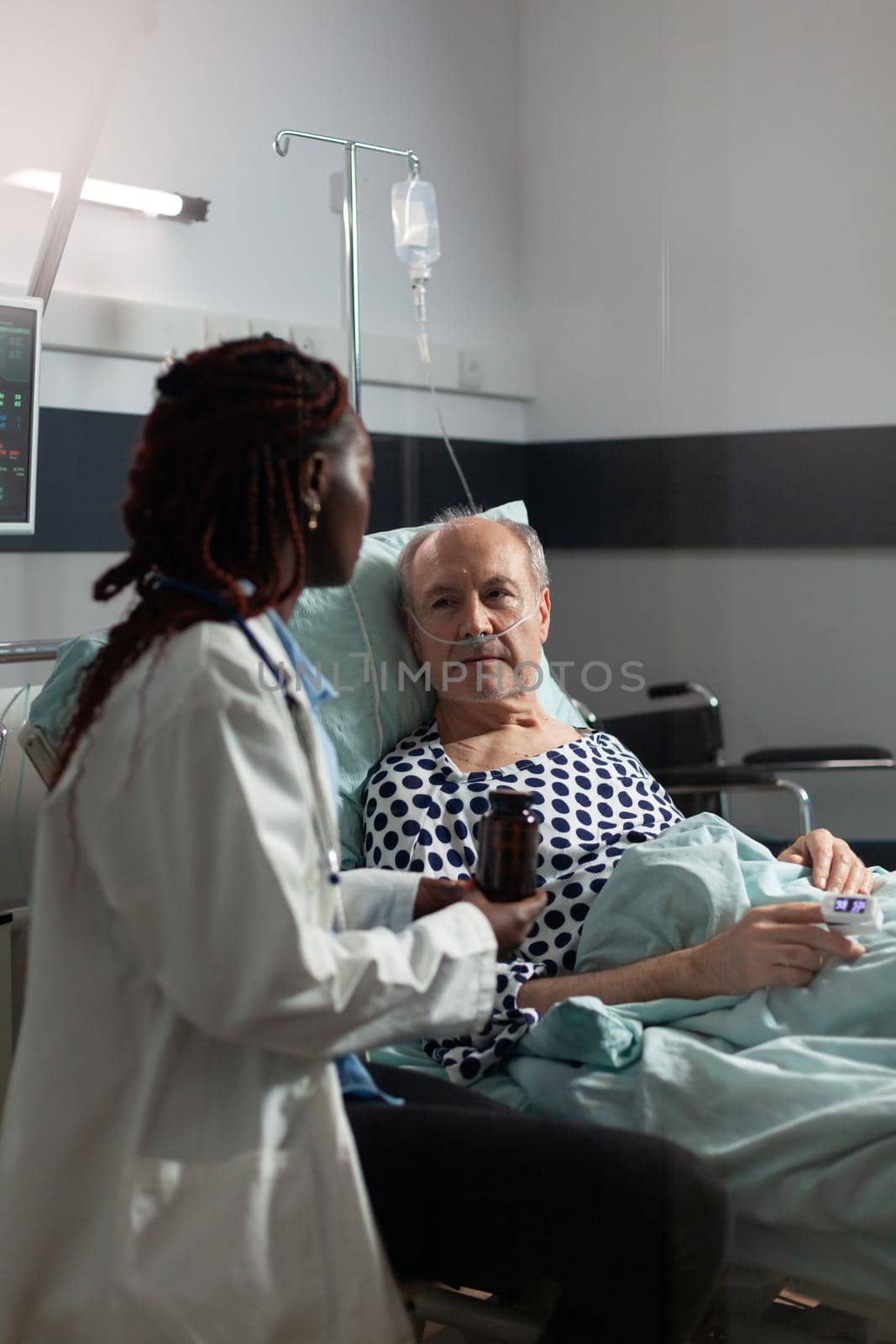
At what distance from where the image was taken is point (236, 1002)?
78cm

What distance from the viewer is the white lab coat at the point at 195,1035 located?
2.54 feet

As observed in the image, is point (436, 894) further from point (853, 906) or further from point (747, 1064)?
point (853, 906)

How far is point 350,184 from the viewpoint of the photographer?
43.7 inches

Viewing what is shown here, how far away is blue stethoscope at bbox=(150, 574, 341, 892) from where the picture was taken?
820mm

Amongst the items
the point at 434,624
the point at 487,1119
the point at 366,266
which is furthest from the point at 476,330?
the point at 487,1119

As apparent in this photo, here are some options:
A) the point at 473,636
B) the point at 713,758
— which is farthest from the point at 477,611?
the point at 713,758

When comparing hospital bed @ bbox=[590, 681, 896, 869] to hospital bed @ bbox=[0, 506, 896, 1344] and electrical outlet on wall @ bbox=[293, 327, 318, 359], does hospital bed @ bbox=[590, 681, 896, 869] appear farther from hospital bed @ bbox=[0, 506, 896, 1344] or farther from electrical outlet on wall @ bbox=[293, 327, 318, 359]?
electrical outlet on wall @ bbox=[293, 327, 318, 359]

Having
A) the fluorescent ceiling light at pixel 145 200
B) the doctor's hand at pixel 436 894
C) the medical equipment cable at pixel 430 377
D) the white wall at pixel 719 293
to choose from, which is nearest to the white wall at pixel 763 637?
the white wall at pixel 719 293

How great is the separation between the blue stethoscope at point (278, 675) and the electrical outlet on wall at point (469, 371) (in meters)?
0.40

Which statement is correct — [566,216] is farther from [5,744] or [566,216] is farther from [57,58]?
[5,744]

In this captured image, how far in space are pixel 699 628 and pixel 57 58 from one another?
0.85m

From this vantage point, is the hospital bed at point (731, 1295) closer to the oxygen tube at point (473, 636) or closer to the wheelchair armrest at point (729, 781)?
the oxygen tube at point (473, 636)

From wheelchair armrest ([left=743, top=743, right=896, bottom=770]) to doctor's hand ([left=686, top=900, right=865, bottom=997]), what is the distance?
0.13m

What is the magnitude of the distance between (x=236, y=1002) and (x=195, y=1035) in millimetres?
72
